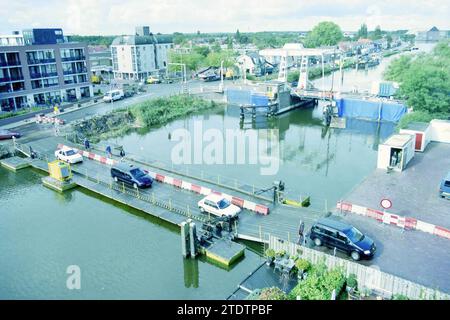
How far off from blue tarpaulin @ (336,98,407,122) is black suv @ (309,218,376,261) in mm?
33568

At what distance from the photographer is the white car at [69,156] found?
33.8 meters

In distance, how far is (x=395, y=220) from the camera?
2123 cm

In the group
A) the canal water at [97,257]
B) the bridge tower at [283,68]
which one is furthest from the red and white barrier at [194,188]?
the bridge tower at [283,68]

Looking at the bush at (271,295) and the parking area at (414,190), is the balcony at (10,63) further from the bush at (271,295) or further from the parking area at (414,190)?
the bush at (271,295)

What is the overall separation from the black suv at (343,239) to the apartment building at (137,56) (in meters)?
70.9

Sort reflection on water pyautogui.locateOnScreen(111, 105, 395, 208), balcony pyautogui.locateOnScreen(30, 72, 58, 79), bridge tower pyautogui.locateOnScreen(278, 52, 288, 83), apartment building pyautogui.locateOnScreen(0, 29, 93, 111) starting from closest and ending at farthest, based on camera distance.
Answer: reflection on water pyautogui.locateOnScreen(111, 105, 395, 208), apartment building pyautogui.locateOnScreen(0, 29, 93, 111), balcony pyautogui.locateOnScreen(30, 72, 58, 79), bridge tower pyautogui.locateOnScreen(278, 52, 288, 83)

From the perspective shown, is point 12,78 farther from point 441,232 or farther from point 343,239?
point 441,232

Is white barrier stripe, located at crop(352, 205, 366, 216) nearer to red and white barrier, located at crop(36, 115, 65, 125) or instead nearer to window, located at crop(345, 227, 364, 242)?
window, located at crop(345, 227, 364, 242)

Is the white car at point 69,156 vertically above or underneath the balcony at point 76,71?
underneath

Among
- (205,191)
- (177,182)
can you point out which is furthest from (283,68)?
(205,191)

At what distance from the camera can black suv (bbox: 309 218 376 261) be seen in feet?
60.1

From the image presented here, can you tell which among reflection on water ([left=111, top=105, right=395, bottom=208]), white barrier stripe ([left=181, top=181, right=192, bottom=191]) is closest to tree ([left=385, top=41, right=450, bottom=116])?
reflection on water ([left=111, top=105, right=395, bottom=208])

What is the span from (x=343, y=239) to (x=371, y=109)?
35342 mm

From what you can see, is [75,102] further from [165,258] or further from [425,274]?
[425,274]
